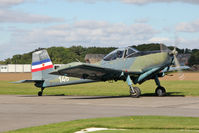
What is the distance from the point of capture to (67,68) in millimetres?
19312

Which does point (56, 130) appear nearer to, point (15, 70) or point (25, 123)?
point (25, 123)

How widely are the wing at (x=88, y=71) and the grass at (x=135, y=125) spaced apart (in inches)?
336

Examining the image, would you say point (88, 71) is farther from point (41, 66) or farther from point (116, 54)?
point (41, 66)

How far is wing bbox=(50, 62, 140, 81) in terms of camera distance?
19.3 m

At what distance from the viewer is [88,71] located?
20.5 metres

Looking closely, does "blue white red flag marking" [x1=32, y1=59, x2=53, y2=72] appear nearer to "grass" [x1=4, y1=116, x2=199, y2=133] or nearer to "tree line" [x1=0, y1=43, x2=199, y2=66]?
"grass" [x1=4, y1=116, x2=199, y2=133]

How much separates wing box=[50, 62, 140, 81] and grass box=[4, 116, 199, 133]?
8.53m

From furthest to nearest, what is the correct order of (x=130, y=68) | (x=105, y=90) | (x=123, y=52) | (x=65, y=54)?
(x=65, y=54) < (x=105, y=90) < (x=123, y=52) < (x=130, y=68)

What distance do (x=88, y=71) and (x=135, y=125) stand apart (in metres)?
10.9

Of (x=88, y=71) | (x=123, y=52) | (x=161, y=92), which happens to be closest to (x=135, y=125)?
(x=88, y=71)

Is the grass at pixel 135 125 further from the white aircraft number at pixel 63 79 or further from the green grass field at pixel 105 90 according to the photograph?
the white aircraft number at pixel 63 79

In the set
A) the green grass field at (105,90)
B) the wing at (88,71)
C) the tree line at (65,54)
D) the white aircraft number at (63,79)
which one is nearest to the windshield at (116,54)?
the wing at (88,71)

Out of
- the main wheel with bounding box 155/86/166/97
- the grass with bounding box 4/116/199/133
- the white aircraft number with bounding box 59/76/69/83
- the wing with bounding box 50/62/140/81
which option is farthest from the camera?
the white aircraft number with bounding box 59/76/69/83

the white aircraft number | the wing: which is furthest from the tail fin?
the wing
